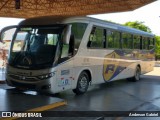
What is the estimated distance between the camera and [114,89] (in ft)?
45.4

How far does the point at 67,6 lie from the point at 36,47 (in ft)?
77.7

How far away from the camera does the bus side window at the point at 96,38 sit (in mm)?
12211

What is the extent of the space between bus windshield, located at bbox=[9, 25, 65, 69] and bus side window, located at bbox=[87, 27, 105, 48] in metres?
1.87

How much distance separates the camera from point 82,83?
11703 millimetres

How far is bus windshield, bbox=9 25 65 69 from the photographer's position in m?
10.3

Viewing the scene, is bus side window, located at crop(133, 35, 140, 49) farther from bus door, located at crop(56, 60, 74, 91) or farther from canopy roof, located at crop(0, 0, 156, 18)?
canopy roof, located at crop(0, 0, 156, 18)

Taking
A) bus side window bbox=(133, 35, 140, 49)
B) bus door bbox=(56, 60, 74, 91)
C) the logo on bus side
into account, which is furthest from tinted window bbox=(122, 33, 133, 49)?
bus door bbox=(56, 60, 74, 91)

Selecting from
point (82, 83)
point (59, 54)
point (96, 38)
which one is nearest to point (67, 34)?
point (59, 54)

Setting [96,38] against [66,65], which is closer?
[66,65]

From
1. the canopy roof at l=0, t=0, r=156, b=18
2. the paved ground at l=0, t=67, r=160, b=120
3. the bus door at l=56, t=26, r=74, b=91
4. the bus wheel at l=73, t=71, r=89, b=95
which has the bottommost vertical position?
the paved ground at l=0, t=67, r=160, b=120

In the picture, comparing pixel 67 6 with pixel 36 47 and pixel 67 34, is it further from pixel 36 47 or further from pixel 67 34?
pixel 67 34

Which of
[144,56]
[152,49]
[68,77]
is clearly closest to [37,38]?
[68,77]

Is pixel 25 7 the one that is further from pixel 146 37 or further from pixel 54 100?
pixel 54 100

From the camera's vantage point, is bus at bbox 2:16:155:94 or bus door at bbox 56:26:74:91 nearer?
bus at bbox 2:16:155:94
